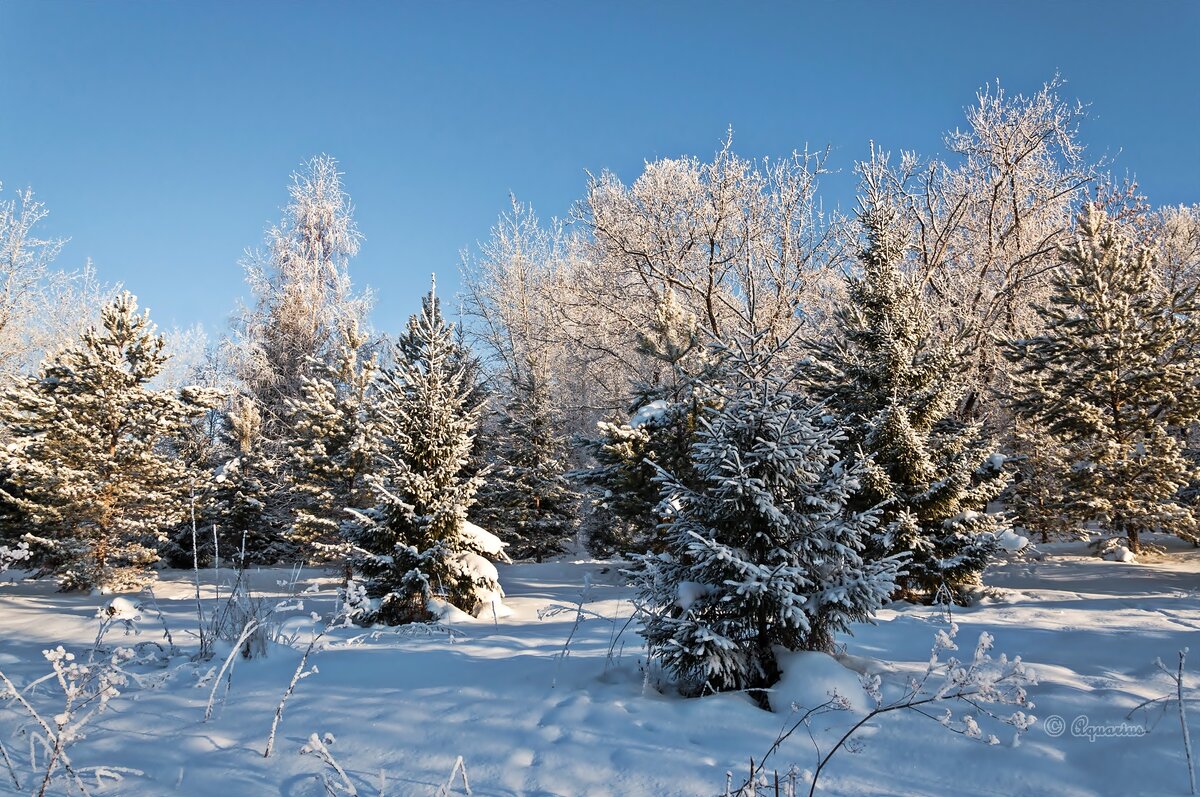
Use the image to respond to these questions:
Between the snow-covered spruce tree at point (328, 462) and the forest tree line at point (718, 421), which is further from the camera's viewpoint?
the snow-covered spruce tree at point (328, 462)

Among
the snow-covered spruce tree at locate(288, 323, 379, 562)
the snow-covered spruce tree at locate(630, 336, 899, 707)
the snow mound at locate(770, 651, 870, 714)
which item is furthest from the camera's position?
the snow-covered spruce tree at locate(288, 323, 379, 562)

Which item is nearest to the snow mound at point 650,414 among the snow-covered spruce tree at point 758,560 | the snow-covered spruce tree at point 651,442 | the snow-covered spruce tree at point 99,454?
the snow-covered spruce tree at point 651,442

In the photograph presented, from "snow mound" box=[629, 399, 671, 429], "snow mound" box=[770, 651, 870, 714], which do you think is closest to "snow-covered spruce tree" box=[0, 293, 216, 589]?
"snow mound" box=[629, 399, 671, 429]

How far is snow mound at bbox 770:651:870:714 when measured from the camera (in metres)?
3.83

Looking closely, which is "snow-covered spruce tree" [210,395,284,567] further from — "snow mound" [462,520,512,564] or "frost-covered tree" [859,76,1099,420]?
"frost-covered tree" [859,76,1099,420]

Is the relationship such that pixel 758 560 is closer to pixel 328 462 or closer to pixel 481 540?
pixel 481 540

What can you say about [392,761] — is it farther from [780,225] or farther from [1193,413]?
[780,225]

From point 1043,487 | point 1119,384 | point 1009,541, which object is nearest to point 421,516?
point 1009,541

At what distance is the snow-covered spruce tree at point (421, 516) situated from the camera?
9.35m

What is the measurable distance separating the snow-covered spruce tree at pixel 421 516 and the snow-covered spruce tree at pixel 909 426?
18.6 feet

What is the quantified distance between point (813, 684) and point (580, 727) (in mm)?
1493

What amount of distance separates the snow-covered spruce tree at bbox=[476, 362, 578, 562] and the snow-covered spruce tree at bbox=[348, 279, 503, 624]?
7.19 metres

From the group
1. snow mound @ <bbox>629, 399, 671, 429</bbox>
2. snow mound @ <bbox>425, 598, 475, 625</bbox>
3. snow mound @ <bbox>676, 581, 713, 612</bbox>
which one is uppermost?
snow mound @ <bbox>629, 399, 671, 429</bbox>

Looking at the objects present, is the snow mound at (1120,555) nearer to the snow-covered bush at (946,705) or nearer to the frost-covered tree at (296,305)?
the snow-covered bush at (946,705)
